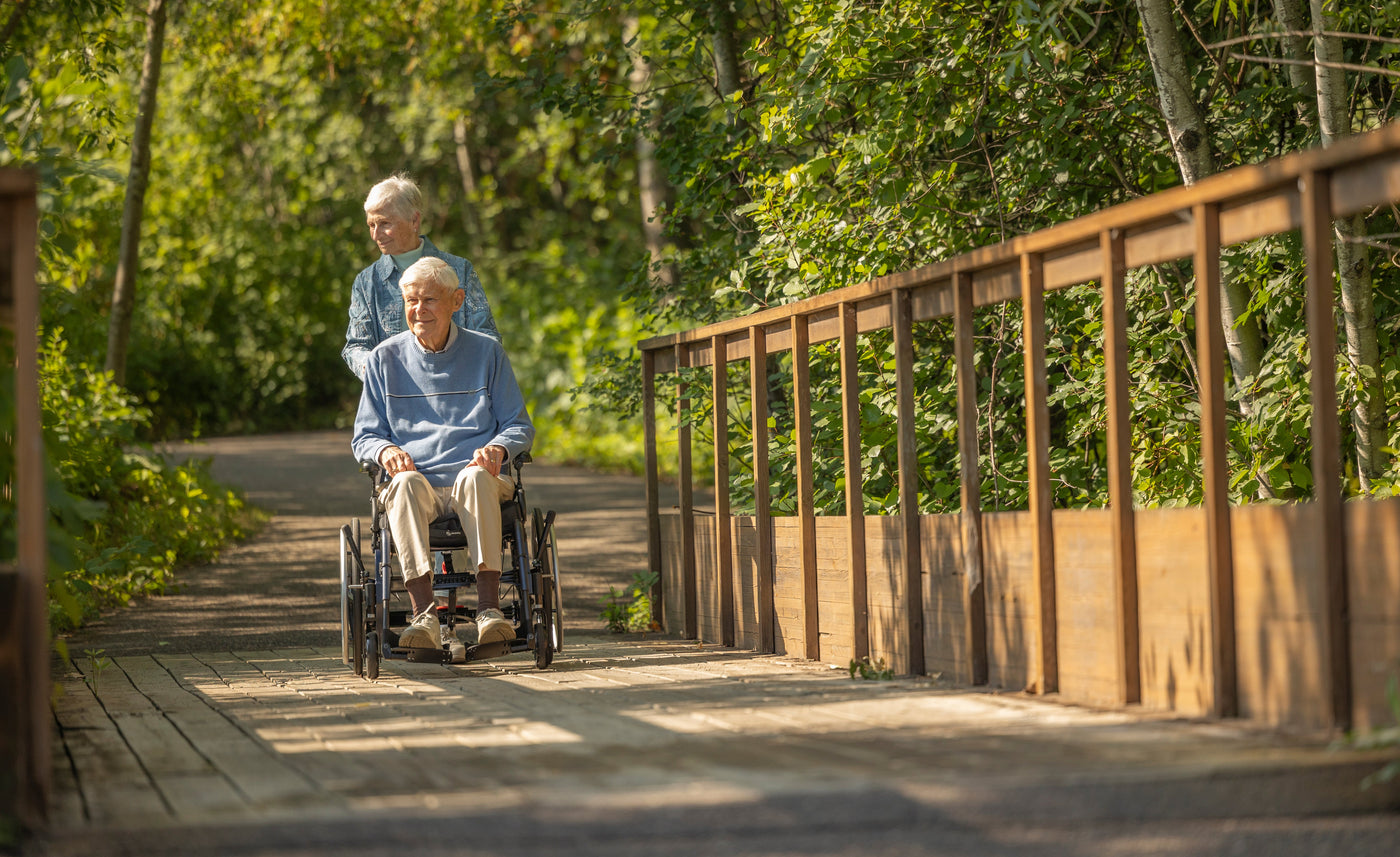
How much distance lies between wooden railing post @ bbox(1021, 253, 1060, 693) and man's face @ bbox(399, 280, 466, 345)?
7.43ft

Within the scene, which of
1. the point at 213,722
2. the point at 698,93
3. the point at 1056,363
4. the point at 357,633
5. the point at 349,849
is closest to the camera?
the point at 349,849

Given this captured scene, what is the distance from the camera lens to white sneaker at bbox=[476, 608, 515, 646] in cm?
524

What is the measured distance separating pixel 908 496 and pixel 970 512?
0.38 meters

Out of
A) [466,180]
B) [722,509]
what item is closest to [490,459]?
[722,509]

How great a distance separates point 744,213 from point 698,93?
153 cm

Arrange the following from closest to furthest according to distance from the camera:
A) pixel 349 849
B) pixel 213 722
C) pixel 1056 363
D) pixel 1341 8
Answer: pixel 349 849, pixel 213 722, pixel 1341 8, pixel 1056 363

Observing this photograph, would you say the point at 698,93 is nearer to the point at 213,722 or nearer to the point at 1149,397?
the point at 1149,397

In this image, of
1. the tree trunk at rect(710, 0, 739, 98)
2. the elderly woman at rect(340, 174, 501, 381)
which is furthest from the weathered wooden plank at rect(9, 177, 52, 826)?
the tree trunk at rect(710, 0, 739, 98)

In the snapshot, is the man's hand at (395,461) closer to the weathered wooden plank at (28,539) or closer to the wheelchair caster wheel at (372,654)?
the wheelchair caster wheel at (372,654)

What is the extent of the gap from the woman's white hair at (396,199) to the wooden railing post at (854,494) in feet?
6.09

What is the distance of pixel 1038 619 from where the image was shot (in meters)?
4.15

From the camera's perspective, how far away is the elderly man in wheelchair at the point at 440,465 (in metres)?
5.23

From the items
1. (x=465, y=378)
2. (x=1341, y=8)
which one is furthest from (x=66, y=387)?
(x=1341, y=8)

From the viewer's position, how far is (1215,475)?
11.8 feet
